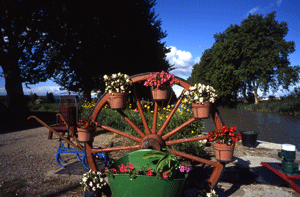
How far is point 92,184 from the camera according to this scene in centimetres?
276

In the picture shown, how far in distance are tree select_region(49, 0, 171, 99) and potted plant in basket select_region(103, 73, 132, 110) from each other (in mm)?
8195

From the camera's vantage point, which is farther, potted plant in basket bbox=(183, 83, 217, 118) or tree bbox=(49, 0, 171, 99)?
tree bbox=(49, 0, 171, 99)

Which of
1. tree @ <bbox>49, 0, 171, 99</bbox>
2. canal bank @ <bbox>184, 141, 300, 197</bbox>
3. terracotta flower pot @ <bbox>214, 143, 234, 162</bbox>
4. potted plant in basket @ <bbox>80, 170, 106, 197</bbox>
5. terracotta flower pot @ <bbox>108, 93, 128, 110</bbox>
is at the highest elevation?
tree @ <bbox>49, 0, 171, 99</bbox>

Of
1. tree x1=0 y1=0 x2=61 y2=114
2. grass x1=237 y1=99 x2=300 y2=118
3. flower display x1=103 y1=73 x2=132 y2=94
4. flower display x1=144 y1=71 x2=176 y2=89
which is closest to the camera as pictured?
flower display x1=144 y1=71 x2=176 y2=89

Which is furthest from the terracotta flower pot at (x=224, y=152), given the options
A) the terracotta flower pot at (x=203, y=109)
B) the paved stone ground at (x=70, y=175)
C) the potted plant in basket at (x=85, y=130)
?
the potted plant in basket at (x=85, y=130)

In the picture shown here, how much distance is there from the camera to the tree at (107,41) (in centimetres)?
1026

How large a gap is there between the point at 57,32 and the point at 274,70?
25769 millimetres

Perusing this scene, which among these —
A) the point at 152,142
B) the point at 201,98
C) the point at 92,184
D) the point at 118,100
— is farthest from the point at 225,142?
the point at 92,184

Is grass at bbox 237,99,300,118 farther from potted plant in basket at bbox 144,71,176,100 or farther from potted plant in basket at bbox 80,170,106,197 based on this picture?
potted plant in basket at bbox 80,170,106,197

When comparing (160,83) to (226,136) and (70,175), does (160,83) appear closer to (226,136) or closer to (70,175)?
(226,136)

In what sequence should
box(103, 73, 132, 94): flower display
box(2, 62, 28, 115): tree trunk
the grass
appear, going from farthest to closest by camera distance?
the grass
box(2, 62, 28, 115): tree trunk
box(103, 73, 132, 94): flower display

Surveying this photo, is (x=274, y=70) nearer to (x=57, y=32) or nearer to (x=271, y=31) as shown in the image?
(x=271, y=31)

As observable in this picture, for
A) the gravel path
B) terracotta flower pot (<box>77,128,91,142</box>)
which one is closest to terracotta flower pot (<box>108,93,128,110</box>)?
terracotta flower pot (<box>77,128,91,142</box>)

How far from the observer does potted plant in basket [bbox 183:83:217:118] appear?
2738 millimetres
